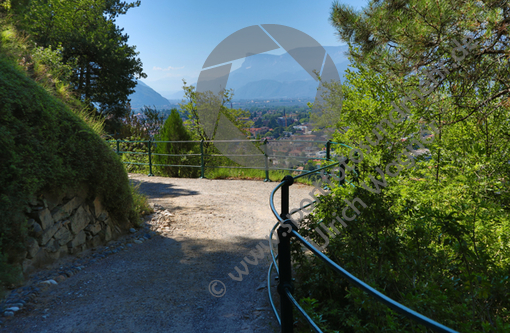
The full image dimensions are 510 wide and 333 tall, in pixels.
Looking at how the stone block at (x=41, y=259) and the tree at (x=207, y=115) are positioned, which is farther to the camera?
the tree at (x=207, y=115)

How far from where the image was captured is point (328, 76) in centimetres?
954

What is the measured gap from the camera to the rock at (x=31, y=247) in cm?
323

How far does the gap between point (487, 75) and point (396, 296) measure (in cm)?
322

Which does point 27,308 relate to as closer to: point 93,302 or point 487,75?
point 93,302

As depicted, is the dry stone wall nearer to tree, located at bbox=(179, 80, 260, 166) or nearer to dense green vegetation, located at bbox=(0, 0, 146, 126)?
tree, located at bbox=(179, 80, 260, 166)

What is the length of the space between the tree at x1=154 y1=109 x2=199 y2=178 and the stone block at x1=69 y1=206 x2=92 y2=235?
6.25m

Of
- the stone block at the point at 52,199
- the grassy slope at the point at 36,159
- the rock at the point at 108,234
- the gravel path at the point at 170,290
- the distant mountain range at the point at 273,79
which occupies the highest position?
the distant mountain range at the point at 273,79

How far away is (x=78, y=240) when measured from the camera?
155 inches

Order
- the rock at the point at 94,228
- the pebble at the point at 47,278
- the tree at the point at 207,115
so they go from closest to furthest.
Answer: the pebble at the point at 47,278
the rock at the point at 94,228
the tree at the point at 207,115

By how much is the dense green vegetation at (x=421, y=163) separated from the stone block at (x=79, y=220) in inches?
110

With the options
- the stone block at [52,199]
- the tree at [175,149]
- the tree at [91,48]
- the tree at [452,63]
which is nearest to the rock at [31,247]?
the stone block at [52,199]

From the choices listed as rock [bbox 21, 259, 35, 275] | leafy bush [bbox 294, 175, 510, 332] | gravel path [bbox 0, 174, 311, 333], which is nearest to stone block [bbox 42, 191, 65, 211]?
rock [bbox 21, 259, 35, 275]

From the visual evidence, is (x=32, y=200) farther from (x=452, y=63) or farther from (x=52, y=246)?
(x=452, y=63)

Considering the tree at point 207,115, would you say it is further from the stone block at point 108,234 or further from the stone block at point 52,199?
the stone block at point 52,199
